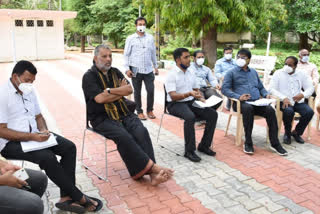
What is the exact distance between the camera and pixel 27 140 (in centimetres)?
309

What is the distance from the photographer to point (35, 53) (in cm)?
2017

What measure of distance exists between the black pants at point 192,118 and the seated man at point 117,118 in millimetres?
762

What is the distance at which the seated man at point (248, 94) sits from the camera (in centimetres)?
471

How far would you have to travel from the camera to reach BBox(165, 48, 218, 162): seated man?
4383 mm

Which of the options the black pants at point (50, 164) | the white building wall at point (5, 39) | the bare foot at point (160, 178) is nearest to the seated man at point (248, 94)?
the bare foot at point (160, 178)

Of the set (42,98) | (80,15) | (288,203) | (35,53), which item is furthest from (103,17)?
(288,203)

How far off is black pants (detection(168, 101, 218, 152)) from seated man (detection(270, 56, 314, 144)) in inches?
53.2

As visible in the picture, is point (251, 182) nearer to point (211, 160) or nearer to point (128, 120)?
point (211, 160)

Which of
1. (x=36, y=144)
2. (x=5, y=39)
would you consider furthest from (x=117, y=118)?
(x=5, y=39)

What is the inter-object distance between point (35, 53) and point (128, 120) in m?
18.2

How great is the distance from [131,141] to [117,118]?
0.50 metres

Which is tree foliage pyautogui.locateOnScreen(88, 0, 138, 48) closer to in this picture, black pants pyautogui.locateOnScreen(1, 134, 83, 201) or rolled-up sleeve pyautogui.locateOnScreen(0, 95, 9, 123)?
rolled-up sleeve pyautogui.locateOnScreen(0, 95, 9, 123)

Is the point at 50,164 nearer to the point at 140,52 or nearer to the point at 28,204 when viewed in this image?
the point at 28,204

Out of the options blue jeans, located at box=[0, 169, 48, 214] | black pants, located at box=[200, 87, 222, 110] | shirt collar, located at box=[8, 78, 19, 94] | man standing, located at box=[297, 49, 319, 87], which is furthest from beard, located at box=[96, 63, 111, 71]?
man standing, located at box=[297, 49, 319, 87]
